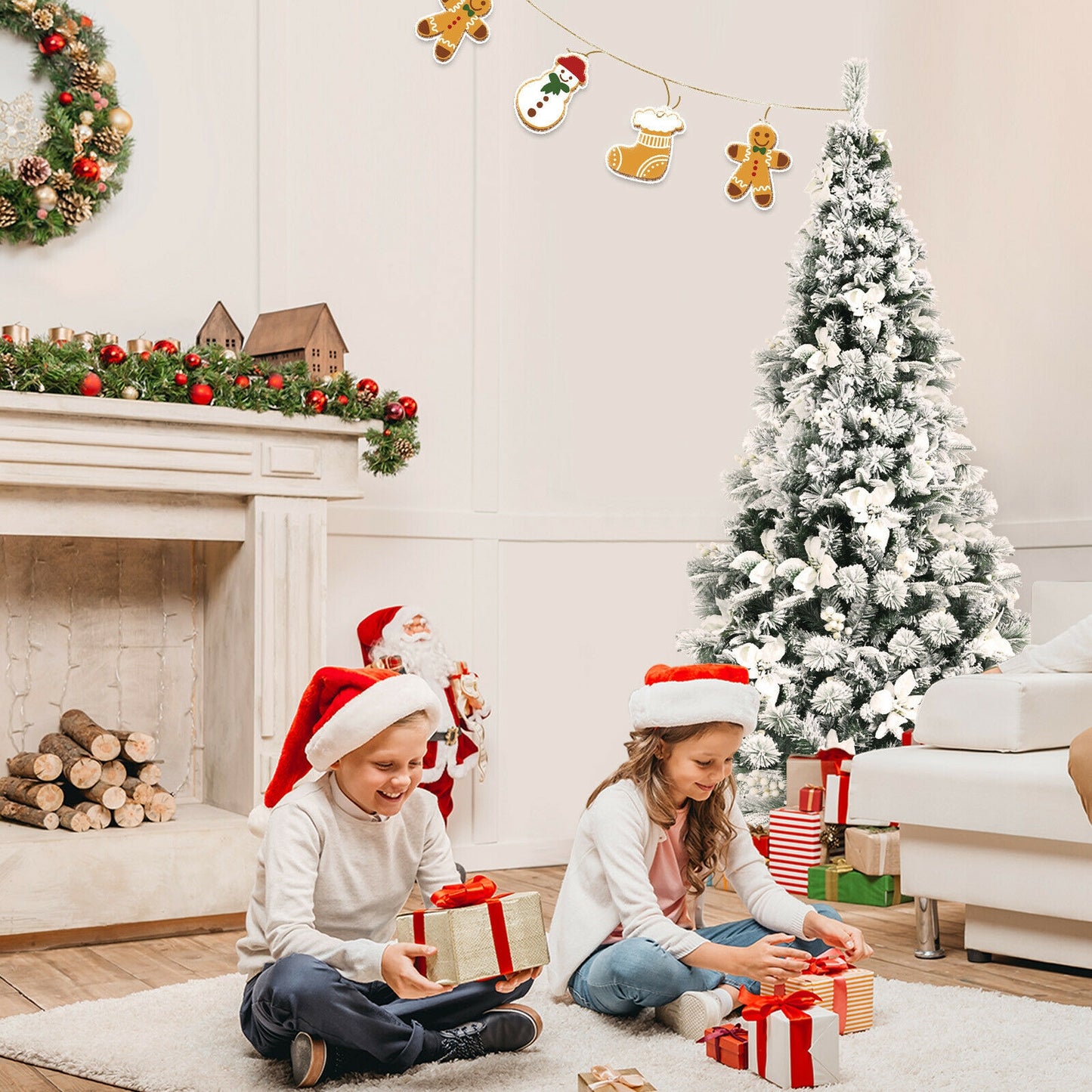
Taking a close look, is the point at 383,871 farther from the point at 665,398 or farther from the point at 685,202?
the point at 685,202

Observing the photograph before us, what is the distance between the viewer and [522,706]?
4539 mm

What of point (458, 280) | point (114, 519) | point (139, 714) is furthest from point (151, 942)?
point (458, 280)

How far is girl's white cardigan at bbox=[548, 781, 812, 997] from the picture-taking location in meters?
2.43

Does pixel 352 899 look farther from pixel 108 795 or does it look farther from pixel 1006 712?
pixel 1006 712

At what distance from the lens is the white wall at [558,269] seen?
4062 millimetres

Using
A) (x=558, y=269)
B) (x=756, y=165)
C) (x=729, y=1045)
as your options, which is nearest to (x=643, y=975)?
(x=729, y=1045)

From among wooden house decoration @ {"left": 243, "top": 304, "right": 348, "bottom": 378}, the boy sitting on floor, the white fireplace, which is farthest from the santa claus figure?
the boy sitting on floor

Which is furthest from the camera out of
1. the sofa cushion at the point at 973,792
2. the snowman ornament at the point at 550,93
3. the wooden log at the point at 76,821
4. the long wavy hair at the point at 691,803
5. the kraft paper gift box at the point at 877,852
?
the snowman ornament at the point at 550,93

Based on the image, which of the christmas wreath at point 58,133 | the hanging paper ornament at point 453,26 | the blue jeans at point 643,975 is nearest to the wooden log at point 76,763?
the christmas wreath at point 58,133

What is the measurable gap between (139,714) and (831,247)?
245 cm

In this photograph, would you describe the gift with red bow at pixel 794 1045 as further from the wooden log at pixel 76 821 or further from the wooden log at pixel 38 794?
the wooden log at pixel 38 794

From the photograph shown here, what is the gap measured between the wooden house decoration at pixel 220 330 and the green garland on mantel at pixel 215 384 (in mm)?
112

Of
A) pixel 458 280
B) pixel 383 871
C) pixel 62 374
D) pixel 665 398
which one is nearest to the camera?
pixel 383 871

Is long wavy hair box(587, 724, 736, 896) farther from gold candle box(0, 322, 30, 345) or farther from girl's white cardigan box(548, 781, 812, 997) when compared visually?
gold candle box(0, 322, 30, 345)
